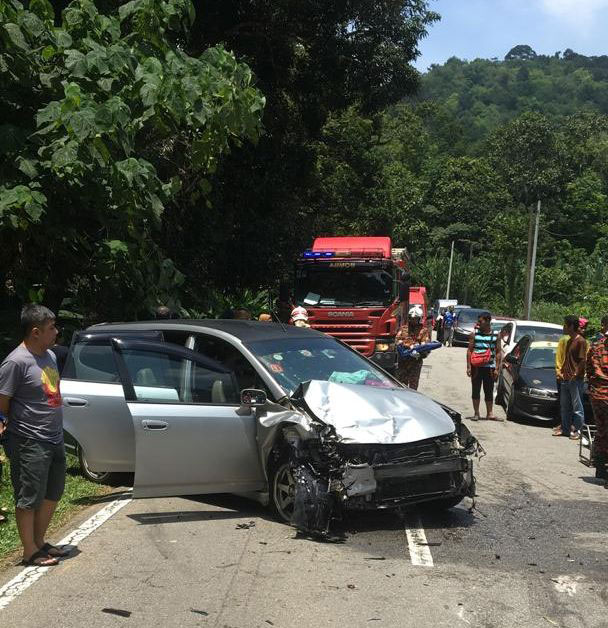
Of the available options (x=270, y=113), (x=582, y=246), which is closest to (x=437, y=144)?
(x=582, y=246)

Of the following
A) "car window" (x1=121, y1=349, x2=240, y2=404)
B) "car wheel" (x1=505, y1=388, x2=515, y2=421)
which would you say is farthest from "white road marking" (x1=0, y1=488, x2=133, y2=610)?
"car wheel" (x1=505, y1=388, x2=515, y2=421)

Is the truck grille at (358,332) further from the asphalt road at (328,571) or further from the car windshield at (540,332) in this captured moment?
the asphalt road at (328,571)

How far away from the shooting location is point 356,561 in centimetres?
609

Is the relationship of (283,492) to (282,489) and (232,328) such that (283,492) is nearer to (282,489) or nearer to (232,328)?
(282,489)

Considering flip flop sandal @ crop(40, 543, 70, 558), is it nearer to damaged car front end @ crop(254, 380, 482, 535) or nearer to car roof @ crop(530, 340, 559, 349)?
damaged car front end @ crop(254, 380, 482, 535)

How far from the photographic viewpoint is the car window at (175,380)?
288 inches

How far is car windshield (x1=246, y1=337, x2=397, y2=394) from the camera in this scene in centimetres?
747

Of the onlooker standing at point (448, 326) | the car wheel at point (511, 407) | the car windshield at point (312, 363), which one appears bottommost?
the onlooker standing at point (448, 326)

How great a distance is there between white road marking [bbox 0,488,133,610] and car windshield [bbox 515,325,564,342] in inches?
410

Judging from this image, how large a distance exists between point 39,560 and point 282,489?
198cm

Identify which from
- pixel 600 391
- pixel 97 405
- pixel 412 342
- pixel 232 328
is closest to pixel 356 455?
pixel 232 328

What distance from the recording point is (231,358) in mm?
7562

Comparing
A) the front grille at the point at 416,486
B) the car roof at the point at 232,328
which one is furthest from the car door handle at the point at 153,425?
the front grille at the point at 416,486

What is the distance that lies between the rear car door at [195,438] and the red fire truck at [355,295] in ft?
31.3
